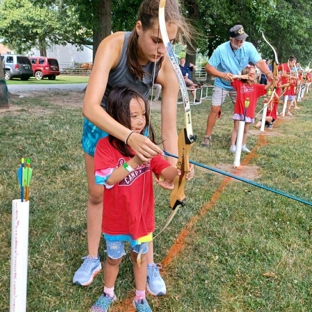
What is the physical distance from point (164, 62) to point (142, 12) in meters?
0.36

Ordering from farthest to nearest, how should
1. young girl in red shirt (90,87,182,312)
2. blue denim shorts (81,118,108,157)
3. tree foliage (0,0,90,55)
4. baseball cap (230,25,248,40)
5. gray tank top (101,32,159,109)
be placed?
tree foliage (0,0,90,55) → baseball cap (230,25,248,40) → blue denim shorts (81,118,108,157) → gray tank top (101,32,159,109) → young girl in red shirt (90,87,182,312)

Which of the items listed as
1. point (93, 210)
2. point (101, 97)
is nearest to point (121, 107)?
point (101, 97)

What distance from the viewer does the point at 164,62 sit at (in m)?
2.02

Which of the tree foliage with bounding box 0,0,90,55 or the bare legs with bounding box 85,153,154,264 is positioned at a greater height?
the tree foliage with bounding box 0,0,90,55

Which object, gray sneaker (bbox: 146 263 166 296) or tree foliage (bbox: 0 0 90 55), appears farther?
tree foliage (bbox: 0 0 90 55)

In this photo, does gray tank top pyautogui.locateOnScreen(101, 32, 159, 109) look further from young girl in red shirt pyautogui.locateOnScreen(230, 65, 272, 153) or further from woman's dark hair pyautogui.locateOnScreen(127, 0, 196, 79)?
young girl in red shirt pyautogui.locateOnScreen(230, 65, 272, 153)

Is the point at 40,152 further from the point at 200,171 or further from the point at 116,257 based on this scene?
the point at 116,257

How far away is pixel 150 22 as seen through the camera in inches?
65.4

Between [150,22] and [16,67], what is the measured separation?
2352 centimetres

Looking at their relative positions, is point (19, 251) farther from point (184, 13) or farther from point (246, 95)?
point (246, 95)

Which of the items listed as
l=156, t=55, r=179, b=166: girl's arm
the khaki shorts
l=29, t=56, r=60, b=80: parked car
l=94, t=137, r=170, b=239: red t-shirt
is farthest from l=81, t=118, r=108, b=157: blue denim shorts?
l=29, t=56, r=60, b=80: parked car

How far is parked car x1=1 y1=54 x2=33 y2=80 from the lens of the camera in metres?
23.0

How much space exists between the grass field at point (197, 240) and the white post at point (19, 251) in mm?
563

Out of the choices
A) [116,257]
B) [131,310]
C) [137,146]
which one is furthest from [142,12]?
[131,310]
